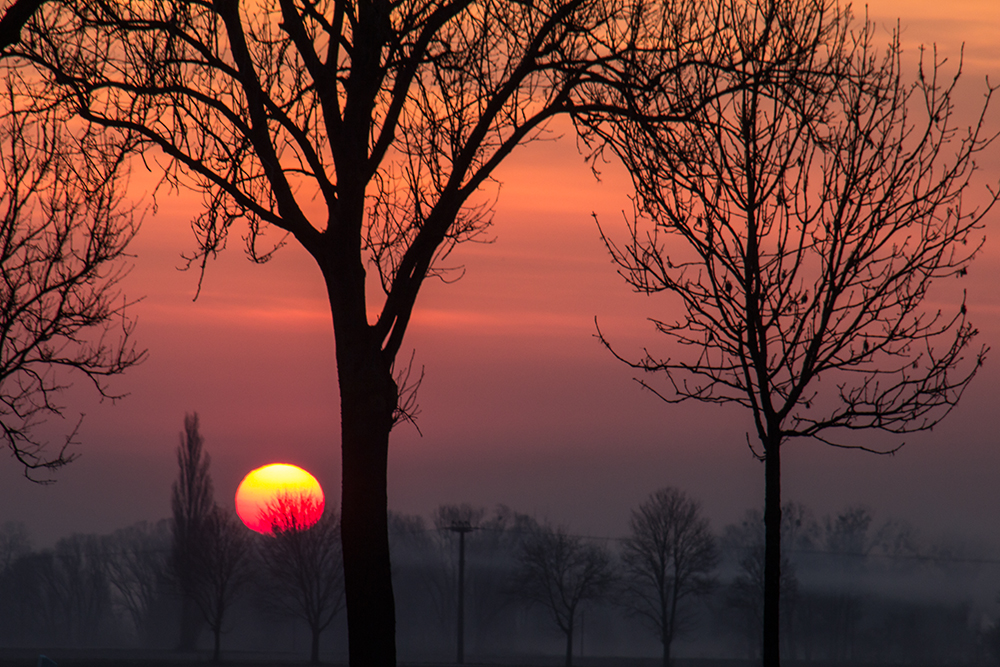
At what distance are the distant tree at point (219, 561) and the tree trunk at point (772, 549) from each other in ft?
158

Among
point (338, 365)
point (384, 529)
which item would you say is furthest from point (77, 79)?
point (384, 529)

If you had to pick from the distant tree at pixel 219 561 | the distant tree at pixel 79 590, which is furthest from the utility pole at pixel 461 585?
the distant tree at pixel 79 590

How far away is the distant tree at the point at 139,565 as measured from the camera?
91.0m

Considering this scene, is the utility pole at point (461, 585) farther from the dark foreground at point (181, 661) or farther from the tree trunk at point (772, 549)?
the tree trunk at point (772, 549)

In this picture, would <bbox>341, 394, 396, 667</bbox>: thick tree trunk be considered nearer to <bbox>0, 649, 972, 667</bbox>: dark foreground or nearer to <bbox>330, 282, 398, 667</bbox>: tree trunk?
<bbox>330, 282, 398, 667</bbox>: tree trunk

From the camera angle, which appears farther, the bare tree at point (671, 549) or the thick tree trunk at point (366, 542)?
the bare tree at point (671, 549)

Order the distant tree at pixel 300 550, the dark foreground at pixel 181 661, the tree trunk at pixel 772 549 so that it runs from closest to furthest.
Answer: the tree trunk at pixel 772 549, the dark foreground at pixel 181 661, the distant tree at pixel 300 550

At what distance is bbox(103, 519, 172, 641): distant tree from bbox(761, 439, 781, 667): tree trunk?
255 feet

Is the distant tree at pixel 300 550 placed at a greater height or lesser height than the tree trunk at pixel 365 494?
lesser

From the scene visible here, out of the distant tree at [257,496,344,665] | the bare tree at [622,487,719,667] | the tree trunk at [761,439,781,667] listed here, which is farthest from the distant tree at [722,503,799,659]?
the tree trunk at [761,439,781,667]

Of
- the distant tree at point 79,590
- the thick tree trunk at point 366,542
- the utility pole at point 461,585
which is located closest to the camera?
the thick tree trunk at point 366,542

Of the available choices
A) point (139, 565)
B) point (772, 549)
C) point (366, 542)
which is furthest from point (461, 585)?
point (139, 565)

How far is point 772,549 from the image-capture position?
7.98 meters

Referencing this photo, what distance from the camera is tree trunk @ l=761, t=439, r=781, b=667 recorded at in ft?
26.0
